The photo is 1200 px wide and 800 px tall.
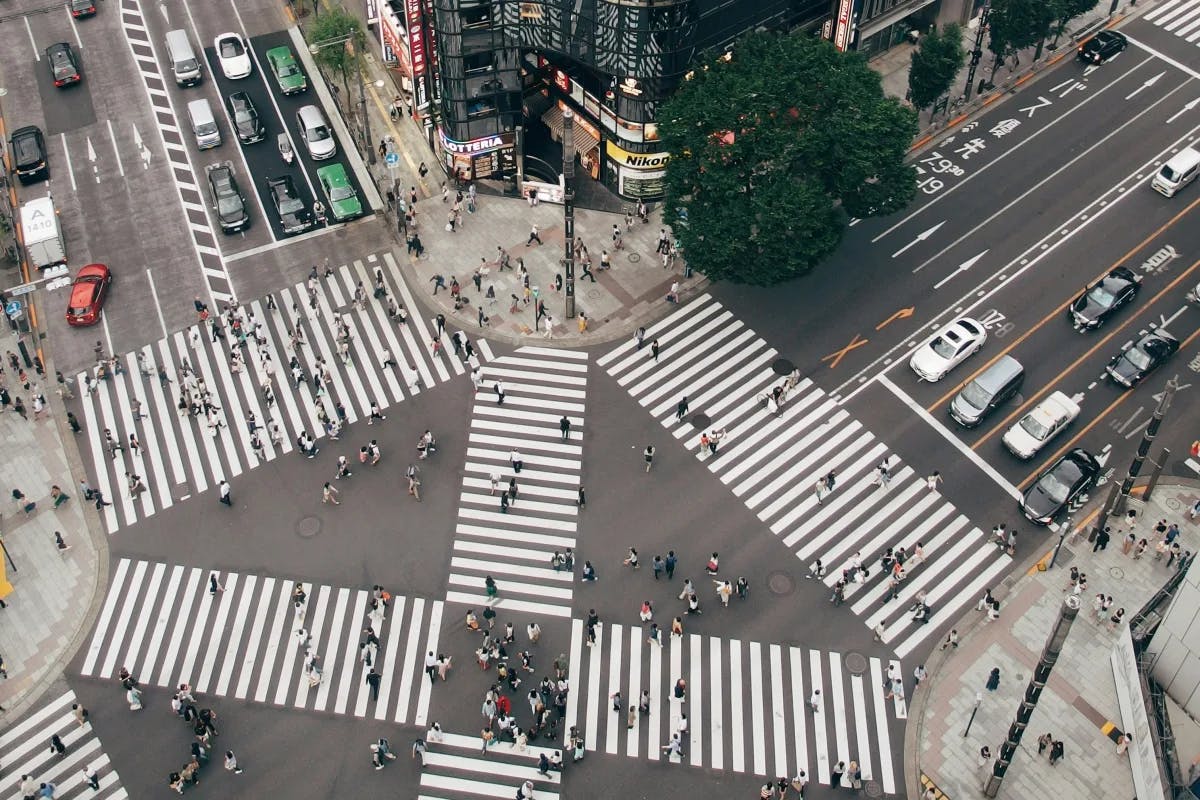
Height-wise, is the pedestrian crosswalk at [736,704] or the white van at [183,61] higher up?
the white van at [183,61]

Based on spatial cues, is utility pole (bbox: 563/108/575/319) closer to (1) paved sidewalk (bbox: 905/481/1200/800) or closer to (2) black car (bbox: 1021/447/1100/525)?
(2) black car (bbox: 1021/447/1100/525)

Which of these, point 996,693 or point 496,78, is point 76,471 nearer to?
point 496,78

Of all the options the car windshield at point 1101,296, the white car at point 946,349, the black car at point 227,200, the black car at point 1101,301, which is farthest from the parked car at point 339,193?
the car windshield at point 1101,296

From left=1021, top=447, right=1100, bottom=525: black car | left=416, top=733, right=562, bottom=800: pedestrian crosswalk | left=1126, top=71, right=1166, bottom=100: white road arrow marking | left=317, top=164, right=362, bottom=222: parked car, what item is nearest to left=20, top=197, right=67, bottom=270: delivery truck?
left=317, top=164, right=362, bottom=222: parked car

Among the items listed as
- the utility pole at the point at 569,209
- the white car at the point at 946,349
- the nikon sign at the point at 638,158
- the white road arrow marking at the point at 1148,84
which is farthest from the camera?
the white road arrow marking at the point at 1148,84

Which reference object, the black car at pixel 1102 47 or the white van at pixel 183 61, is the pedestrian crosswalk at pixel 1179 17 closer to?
the black car at pixel 1102 47

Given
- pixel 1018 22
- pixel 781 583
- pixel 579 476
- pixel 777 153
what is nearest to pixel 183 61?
pixel 579 476
